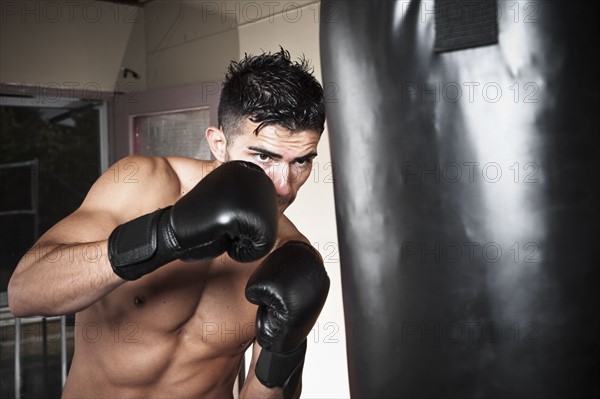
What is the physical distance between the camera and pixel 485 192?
0.68 metres

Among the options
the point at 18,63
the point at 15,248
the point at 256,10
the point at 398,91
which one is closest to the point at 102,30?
the point at 18,63

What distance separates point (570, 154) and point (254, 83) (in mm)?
964

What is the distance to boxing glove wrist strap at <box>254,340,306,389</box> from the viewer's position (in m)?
1.27

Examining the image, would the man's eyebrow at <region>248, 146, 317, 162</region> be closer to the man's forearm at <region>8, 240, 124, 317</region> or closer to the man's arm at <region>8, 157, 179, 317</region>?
the man's arm at <region>8, 157, 179, 317</region>

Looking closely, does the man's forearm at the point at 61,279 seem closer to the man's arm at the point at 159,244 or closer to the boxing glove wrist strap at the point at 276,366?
the man's arm at the point at 159,244

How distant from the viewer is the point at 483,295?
0.68 meters

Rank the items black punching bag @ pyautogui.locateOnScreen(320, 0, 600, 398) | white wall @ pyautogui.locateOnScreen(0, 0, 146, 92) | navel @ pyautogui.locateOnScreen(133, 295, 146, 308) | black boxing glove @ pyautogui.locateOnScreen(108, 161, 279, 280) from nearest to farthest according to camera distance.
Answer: black punching bag @ pyautogui.locateOnScreen(320, 0, 600, 398) < black boxing glove @ pyautogui.locateOnScreen(108, 161, 279, 280) < navel @ pyautogui.locateOnScreen(133, 295, 146, 308) < white wall @ pyautogui.locateOnScreen(0, 0, 146, 92)

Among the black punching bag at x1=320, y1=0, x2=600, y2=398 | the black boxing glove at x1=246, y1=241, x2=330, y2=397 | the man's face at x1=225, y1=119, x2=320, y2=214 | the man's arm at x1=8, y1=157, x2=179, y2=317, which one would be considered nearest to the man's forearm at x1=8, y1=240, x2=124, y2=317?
the man's arm at x1=8, y1=157, x2=179, y2=317

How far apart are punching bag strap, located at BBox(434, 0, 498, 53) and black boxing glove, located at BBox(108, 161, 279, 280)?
45 centimetres

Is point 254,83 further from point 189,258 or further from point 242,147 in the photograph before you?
point 189,258

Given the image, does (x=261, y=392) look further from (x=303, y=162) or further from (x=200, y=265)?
(x=303, y=162)

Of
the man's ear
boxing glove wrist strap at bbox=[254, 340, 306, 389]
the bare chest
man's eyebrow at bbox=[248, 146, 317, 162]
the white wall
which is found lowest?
boxing glove wrist strap at bbox=[254, 340, 306, 389]

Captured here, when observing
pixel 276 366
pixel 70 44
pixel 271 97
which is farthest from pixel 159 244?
pixel 70 44

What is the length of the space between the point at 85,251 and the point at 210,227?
11.2 inches
